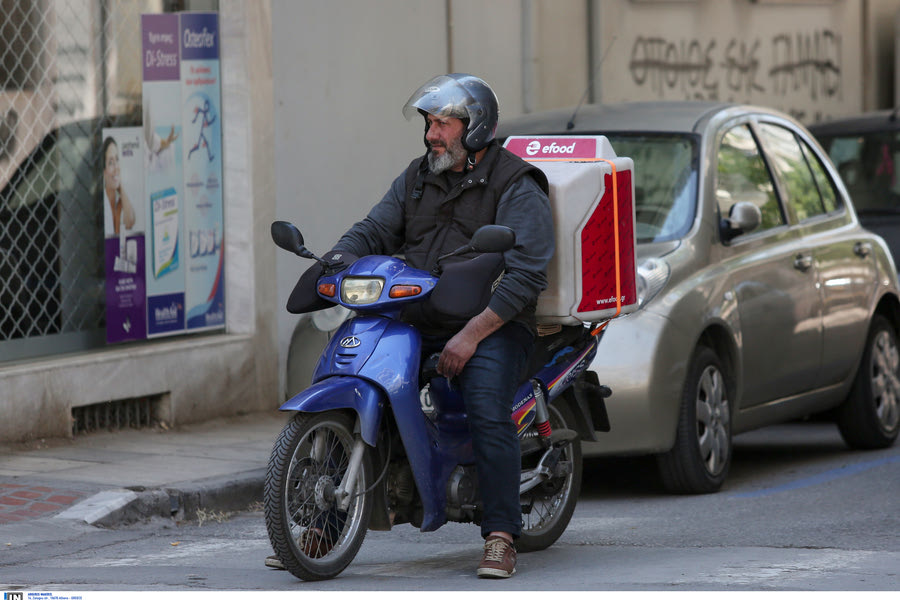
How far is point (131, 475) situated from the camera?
26.7ft

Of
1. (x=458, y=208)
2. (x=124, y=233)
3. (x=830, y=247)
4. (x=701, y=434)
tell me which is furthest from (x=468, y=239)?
(x=124, y=233)

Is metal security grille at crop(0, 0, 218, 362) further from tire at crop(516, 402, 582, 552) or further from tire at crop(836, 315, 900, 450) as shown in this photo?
tire at crop(836, 315, 900, 450)

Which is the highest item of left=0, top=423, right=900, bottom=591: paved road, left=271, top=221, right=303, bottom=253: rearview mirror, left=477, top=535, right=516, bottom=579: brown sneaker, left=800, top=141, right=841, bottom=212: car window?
left=800, top=141, right=841, bottom=212: car window

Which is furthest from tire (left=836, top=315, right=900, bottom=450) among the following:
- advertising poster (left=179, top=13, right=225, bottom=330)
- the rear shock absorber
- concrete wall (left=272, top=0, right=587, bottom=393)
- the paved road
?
advertising poster (left=179, top=13, right=225, bottom=330)

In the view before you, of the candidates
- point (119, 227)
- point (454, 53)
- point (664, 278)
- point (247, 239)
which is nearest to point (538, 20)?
point (454, 53)

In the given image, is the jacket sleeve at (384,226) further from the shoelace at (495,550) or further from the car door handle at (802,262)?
the car door handle at (802,262)

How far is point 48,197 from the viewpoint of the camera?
9.66 metres

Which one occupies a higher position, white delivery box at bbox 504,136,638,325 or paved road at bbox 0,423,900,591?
white delivery box at bbox 504,136,638,325

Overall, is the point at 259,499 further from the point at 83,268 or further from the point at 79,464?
the point at 83,268

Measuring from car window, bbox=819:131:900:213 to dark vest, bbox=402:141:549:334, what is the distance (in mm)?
6687

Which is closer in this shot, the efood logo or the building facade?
the efood logo

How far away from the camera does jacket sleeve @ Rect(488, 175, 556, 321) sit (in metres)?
5.78

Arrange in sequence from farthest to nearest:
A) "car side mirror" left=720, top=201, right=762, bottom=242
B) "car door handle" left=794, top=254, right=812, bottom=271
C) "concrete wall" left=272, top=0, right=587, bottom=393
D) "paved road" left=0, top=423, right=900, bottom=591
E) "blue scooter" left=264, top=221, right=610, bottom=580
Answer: "concrete wall" left=272, top=0, right=587, bottom=393 → "car door handle" left=794, top=254, right=812, bottom=271 → "car side mirror" left=720, top=201, right=762, bottom=242 → "paved road" left=0, top=423, right=900, bottom=591 → "blue scooter" left=264, top=221, right=610, bottom=580

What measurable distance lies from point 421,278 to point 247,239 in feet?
16.7
